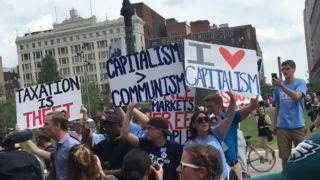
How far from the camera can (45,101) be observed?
28.6ft

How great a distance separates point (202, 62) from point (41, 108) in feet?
8.55

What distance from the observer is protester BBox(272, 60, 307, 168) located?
7.79 m

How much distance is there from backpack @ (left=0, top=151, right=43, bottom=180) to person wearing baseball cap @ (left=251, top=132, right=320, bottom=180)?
3.78 m

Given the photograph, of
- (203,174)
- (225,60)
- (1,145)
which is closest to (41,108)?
(225,60)

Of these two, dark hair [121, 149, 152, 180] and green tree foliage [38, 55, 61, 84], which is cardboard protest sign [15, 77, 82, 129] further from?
green tree foliage [38, 55, 61, 84]

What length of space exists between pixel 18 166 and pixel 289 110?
4084 mm

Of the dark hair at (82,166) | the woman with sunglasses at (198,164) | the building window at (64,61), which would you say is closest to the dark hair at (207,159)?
the woman with sunglasses at (198,164)

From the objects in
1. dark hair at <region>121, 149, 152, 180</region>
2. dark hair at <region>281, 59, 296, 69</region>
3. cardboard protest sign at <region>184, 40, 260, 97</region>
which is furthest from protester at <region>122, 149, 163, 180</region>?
dark hair at <region>281, 59, 296, 69</region>

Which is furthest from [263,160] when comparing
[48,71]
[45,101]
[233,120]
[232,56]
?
[48,71]

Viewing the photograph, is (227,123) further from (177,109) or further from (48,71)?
(48,71)

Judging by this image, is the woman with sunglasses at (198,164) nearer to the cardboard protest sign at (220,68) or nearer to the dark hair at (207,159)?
the dark hair at (207,159)

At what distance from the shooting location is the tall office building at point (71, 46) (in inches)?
6412

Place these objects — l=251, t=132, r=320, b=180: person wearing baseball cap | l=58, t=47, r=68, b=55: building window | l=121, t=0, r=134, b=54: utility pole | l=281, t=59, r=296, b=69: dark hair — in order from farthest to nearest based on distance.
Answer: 1. l=58, t=47, r=68, b=55: building window
2. l=121, t=0, r=134, b=54: utility pole
3. l=281, t=59, r=296, b=69: dark hair
4. l=251, t=132, r=320, b=180: person wearing baseball cap

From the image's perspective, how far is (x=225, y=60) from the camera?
24.1 feet
